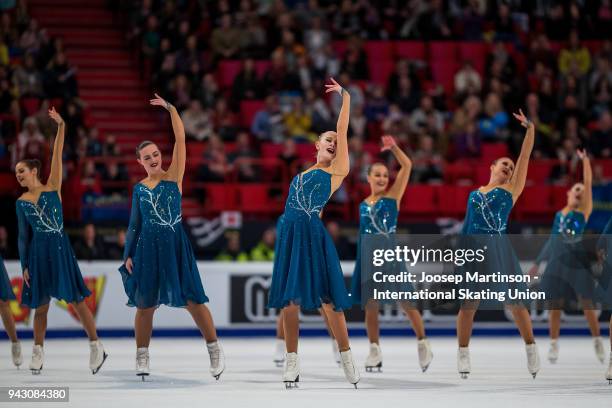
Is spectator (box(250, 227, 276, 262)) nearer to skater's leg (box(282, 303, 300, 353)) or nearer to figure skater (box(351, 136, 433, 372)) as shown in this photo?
figure skater (box(351, 136, 433, 372))

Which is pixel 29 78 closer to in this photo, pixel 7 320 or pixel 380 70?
pixel 380 70

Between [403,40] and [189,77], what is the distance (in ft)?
12.7

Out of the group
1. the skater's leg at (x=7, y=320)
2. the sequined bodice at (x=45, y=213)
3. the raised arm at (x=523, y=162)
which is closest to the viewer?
the raised arm at (x=523, y=162)

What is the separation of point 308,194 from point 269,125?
8.70 metres

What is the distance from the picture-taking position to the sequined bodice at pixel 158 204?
26.4 feet

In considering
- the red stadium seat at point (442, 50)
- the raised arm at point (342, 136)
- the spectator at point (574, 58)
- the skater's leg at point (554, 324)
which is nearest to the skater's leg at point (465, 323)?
the raised arm at point (342, 136)

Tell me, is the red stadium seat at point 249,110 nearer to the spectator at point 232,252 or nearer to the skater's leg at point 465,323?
the spectator at point 232,252

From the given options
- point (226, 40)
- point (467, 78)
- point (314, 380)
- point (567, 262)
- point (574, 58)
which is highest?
point (226, 40)

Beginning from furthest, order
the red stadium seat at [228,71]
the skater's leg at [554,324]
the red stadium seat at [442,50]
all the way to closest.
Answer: the red stadium seat at [442,50] < the red stadium seat at [228,71] < the skater's leg at [554,324]

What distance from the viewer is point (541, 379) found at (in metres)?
8.64

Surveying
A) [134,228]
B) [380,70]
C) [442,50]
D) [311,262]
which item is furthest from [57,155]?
[442,50]

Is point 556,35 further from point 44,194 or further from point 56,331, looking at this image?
point 44,194

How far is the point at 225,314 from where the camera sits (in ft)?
43.5

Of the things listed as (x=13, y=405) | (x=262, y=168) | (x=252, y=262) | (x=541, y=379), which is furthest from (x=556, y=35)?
(x=13, y=405)
